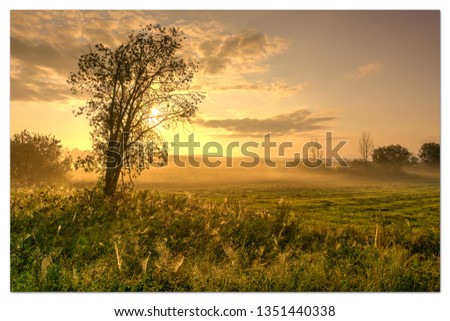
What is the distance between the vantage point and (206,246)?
10617 millimetres

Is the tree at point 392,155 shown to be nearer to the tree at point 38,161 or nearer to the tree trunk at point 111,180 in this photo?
the tree trunk at point 111,180

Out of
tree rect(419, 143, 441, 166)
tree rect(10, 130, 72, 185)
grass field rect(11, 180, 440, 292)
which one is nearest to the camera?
grass field rect(11, 180, 440, 292)

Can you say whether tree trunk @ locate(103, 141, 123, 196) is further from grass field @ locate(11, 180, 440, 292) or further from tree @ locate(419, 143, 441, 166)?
tree @ locate(419, 143, 441, 166)

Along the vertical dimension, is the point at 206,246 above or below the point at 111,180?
below

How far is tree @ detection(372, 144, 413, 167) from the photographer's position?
17797 mm

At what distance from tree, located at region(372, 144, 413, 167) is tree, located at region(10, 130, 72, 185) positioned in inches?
721

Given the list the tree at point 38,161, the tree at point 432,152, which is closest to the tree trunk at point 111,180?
the tree at point 432,152

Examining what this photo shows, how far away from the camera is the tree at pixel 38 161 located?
91.4 ft

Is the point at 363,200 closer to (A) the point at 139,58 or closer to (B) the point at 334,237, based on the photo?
(B) the point at 334,237

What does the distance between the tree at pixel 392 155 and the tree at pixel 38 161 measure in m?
18.3

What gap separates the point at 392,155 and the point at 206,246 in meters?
12.7

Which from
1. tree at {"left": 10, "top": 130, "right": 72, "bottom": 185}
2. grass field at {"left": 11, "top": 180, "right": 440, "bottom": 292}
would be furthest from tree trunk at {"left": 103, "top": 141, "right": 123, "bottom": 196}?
tree at {"left": 10, "top": 130, "right": 72, "bottom": 185}

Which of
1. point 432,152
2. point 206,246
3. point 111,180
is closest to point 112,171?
point 111,180

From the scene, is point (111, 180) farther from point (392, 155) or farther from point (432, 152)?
point (392, 155)
